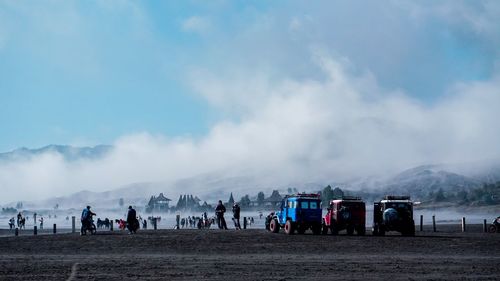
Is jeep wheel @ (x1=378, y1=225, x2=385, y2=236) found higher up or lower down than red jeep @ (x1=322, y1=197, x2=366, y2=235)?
lower down

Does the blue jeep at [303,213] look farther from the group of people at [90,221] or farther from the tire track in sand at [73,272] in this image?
the tire track in sand at [73,272]

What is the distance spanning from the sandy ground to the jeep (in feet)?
23.6

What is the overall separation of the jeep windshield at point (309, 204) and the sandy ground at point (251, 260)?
6.74 metres

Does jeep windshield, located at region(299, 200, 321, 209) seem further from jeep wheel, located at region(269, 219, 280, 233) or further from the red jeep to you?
jeep wheel, located at region(269, 219, 280, 233)

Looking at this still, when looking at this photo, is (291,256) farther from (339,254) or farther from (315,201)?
(315,201)

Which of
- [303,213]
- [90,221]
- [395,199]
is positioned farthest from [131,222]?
[395,199]

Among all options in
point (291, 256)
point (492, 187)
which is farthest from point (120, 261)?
point (492, 187)

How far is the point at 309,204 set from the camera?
139ft

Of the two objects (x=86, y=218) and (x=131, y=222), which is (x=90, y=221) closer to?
(x=86, y=218)

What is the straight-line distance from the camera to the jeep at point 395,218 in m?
41.3

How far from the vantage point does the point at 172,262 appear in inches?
922

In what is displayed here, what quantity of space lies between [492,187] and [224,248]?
182 metres

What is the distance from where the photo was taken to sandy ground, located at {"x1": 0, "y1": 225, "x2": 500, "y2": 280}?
1917 centimetres

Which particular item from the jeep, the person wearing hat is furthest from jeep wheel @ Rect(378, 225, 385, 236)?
the person wearing hat
